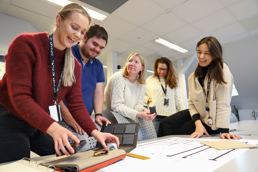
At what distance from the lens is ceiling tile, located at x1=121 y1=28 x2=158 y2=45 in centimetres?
415

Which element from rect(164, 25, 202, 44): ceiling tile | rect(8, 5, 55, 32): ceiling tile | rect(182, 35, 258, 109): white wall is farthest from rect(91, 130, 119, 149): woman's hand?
rect(182, 35, 258, 109): white wall

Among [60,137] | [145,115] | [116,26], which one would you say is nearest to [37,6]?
[116,26]

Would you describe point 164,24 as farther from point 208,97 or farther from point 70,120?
Result: point 70,120

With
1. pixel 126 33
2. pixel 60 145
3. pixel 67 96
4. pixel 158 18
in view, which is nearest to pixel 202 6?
pixel 158 18

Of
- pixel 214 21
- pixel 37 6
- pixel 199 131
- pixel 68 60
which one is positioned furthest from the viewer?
pixel 214 21

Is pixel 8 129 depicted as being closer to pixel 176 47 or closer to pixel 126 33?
pixel 126 33

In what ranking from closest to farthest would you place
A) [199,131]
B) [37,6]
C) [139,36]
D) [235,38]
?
1. [199,131]
2. [37,6]
3. [139,36]
4. [235,38]

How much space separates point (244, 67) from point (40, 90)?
621 cm

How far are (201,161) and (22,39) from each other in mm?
938

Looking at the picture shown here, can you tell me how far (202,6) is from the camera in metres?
3.27

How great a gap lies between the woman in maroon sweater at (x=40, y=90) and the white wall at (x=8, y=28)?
8.91 ft

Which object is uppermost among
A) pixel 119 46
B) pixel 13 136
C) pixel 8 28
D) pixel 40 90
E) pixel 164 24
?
pixel 164 24

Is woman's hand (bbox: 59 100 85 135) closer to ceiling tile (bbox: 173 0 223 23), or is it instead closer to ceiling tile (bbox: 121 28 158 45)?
ceiling tile (bbox: 173 0 223 23)

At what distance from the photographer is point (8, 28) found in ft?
10.4
